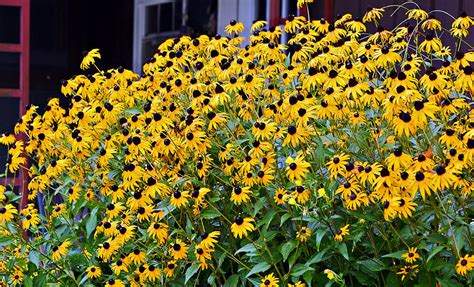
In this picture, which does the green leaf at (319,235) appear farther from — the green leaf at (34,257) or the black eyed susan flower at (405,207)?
the green leaf at (34,257)

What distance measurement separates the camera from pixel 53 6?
7148mm

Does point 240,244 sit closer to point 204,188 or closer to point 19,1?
point 204,188

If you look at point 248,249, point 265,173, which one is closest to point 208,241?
point 248,249

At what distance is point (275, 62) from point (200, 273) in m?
0.70

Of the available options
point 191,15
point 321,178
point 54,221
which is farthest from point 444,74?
point 191,15

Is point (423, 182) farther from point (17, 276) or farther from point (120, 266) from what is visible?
point (17, 276)

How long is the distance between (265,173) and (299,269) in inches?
10.2

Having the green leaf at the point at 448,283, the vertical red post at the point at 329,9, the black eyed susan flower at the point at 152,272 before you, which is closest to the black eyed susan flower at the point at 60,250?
the black eyed susan flower at the point at 152,272

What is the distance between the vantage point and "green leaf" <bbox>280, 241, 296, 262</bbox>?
247 centimetres

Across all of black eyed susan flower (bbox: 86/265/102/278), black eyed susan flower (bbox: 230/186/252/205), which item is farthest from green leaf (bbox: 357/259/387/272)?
black eyed susan flower (bbox: 86/265/102/278)

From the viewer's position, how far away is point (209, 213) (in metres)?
2.66

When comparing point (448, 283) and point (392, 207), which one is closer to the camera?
point (392, 207)

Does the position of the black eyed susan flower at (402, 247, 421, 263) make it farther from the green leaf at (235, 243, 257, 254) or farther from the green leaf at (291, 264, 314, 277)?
the green leaf at (235, 243, 257, 254)

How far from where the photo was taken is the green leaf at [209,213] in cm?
263
